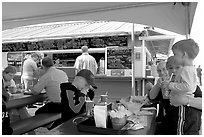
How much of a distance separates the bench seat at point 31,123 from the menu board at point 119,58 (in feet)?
11.4

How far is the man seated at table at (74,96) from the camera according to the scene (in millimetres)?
2064

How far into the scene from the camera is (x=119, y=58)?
20.8ft

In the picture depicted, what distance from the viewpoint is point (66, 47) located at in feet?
28.2

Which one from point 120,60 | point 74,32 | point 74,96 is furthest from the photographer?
point 74,32

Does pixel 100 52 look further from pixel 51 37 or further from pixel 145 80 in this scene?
pixel 145 80

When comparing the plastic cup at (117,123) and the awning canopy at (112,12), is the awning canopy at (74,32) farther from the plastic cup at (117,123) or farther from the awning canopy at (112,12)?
the plastic cup at (117,123)

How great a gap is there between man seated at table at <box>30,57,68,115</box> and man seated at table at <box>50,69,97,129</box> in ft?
3.39

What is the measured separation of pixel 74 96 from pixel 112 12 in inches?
52.7

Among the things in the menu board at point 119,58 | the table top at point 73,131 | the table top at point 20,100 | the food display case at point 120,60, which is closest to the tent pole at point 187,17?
the table top at point 73,131

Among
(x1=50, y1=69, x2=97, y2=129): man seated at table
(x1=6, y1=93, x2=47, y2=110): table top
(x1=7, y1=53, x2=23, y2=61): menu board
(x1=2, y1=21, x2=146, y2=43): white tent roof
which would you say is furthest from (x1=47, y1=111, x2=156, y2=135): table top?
(x1=7, y1=53, x2=23, y2=61): menu board

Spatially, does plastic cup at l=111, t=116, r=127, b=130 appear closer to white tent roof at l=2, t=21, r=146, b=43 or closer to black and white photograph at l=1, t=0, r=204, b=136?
black and white photograph at l=1, t=0, r=204, b=136

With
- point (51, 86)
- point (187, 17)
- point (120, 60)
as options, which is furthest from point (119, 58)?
point (187, 17)

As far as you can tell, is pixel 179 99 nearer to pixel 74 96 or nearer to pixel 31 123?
pixel 74 96

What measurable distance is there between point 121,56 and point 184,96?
4.98m
